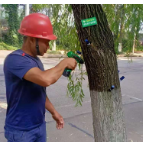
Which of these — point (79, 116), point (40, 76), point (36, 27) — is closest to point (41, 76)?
point (40, 76)

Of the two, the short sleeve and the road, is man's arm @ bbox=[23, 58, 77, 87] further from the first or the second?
the road

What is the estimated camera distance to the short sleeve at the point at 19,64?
170cm

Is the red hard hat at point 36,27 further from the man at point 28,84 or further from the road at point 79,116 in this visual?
the road at point 79,116

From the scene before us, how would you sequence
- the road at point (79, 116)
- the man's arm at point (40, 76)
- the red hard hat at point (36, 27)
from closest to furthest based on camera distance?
the man's arm at point (40, 76) < the red hard hat at point (36, 27) < the road at point (79, 116)

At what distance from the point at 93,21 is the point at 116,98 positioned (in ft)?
2.62

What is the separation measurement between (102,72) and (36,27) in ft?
2.46

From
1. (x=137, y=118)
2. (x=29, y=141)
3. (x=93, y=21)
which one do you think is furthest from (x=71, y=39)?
(x=137, y=118)

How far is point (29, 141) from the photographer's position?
1872 mm

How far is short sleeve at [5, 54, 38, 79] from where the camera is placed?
1.70 m

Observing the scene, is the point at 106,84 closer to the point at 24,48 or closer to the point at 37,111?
the point at 37,111

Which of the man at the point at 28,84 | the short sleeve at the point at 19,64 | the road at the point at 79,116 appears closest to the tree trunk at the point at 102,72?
the man at the point at 28,84

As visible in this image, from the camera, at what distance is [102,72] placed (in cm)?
209

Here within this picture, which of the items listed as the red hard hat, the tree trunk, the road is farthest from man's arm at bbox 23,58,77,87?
the road

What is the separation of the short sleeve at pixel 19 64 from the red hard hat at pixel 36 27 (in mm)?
218
